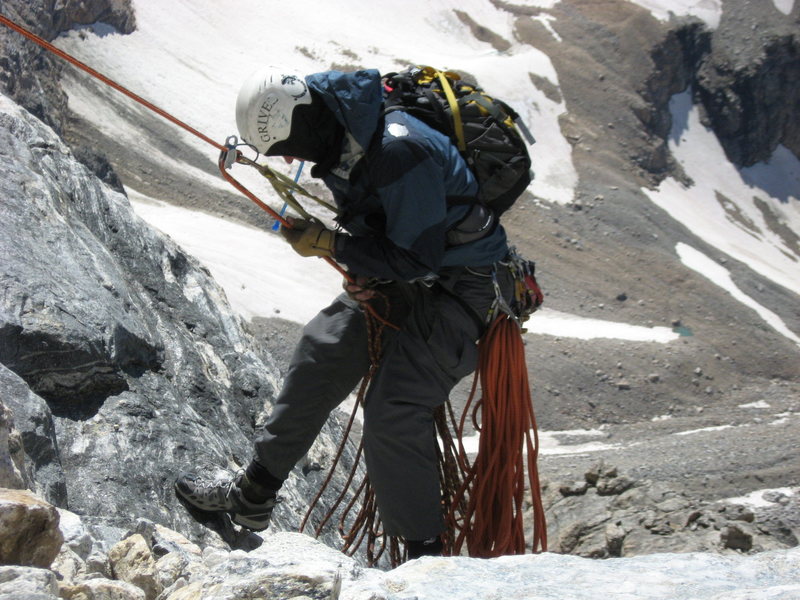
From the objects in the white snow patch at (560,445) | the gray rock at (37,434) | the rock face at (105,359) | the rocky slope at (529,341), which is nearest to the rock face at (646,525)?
the rocky slope at (529,341)

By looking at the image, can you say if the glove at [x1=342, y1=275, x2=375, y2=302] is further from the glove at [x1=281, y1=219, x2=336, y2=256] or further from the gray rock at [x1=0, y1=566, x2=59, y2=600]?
the gray rock at [x1=0, y1=566, x2=59, y2=600]

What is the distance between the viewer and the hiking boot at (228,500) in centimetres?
541

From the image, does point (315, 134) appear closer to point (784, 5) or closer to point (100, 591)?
point (100, 591)

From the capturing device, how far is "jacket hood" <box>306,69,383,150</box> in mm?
4559

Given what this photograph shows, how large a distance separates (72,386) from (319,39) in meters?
42.4

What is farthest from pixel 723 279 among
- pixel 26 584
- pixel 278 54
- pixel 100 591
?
pixel 26 584

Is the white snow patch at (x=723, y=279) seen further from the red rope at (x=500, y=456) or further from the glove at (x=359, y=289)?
the glove at (x=359, y=289)

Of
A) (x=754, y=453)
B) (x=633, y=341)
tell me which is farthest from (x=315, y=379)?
(x=633, y=341)

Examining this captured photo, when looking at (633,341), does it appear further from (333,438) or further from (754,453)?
(333,438)

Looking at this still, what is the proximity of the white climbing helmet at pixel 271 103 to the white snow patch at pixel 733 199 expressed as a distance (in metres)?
39.1

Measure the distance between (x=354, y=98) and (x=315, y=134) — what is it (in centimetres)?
33

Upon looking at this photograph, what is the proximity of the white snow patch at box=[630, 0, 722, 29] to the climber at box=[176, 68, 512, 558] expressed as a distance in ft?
173

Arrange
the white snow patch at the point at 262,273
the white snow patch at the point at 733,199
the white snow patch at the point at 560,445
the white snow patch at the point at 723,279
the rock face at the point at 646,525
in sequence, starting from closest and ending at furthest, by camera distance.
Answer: the rock face at the point at 646,525 → the white snow patch at the point at 560,445 → the white snow patch at the point at 262,273 → the white snow patch at the point at 723,279 → the white snow patch at the point at 733,199

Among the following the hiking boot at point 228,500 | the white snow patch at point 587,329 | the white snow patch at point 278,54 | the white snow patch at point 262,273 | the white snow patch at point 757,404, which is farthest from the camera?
the white snow patch at point 278,54
